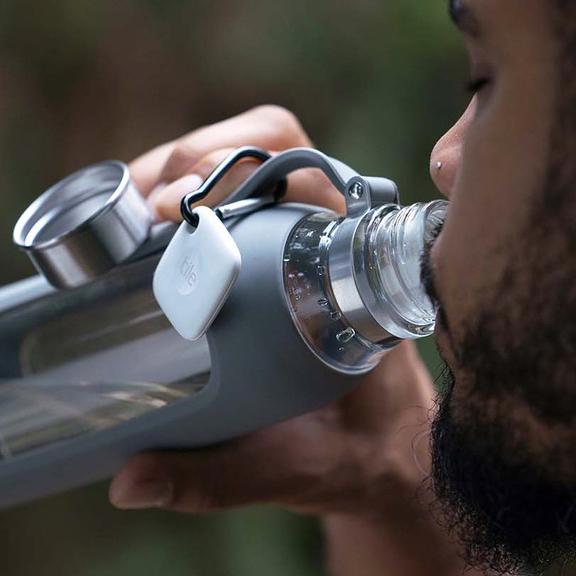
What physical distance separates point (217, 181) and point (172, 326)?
10cm

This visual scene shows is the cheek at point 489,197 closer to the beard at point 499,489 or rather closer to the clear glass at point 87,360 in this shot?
the beard at point 499,489

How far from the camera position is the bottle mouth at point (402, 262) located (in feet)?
1.95

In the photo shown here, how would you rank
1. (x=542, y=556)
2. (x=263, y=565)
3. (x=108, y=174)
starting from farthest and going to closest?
1. (x=263, y=565)
2. (x=108, y=174)
3. (x=542, y=556)

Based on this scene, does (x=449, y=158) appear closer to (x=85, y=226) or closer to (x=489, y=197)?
(x=489, y=197)

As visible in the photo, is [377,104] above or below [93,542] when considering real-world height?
above

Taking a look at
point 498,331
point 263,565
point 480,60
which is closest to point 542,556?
point 498,331

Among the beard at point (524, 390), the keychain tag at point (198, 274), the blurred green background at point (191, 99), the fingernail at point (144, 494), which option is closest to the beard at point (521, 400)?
the beard at point (524, 390)

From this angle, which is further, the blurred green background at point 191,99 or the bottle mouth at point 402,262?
the blurred green background at point 191,99

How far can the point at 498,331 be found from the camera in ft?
1.79

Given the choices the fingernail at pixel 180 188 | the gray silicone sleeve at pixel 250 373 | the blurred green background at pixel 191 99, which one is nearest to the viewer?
the gray silicone sleeve at pixel 250 373

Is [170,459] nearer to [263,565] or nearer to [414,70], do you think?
[263,565]

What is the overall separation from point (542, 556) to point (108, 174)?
0.39 meters

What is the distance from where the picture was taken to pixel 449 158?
607 mm

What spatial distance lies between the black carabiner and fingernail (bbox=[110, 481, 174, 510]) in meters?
0.20
